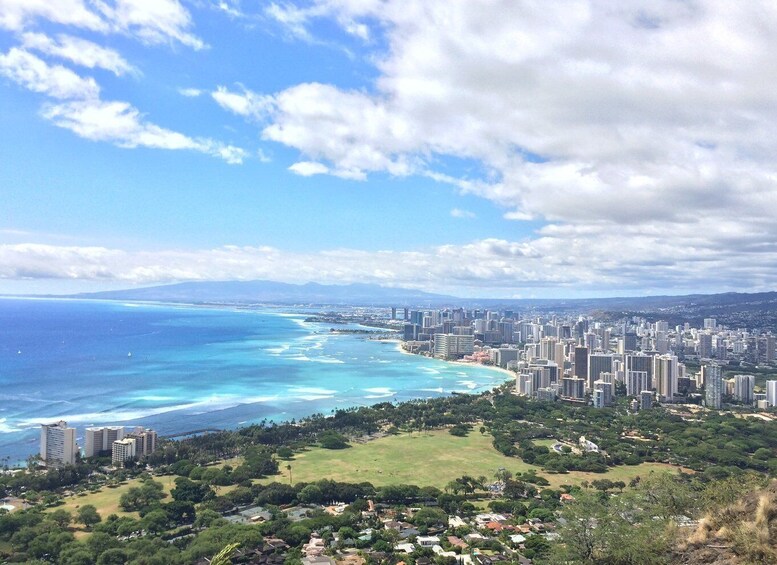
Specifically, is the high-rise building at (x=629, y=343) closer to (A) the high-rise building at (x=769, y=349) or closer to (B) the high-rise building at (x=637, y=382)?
(A) the high-rise building at (x=769, y=349)

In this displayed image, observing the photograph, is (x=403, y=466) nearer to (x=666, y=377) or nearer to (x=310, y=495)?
(x=310, y=495)

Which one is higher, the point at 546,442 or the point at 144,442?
the point at 144,442

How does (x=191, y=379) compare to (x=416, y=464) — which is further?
(x=191, y=379)

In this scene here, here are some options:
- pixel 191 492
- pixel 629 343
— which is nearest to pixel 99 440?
pixel 191 492

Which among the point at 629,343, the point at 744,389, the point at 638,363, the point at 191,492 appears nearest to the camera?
the point at 191,492

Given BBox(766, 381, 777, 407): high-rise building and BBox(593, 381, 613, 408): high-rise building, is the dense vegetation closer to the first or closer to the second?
BBox(593, 381, 613, 408): high-rise building

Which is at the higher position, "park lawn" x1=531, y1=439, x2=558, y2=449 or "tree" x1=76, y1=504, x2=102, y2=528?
"tree" x1=76, y1=504, x2=102, y2=528

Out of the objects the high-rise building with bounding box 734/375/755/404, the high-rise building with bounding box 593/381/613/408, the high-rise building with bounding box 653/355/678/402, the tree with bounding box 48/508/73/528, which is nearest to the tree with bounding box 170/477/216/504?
the tree with bounding box 48/508/73/528
